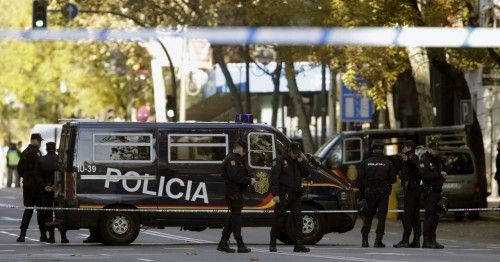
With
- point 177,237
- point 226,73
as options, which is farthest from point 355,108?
point 177,237

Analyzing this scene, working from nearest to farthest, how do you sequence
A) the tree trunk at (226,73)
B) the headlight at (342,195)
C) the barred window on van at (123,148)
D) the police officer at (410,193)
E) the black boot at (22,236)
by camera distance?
the police officer at (410,193), the barred window on van at (123,148), the black boot at (22,236), the headlight at (342,195), the tree trunk at (226,73)

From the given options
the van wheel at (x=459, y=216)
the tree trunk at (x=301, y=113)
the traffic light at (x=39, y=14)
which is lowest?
the van wheel at (x=459, y=216)

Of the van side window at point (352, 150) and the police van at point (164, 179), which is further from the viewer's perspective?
the van side window at point (352, 150)

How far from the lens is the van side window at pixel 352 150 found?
132ft

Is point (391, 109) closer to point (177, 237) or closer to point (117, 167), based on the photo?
point (177, 237)

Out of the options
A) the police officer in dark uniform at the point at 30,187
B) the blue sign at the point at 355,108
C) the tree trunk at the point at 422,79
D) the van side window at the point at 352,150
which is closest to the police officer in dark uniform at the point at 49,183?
the police officer in dark uniform at the point at 30,187

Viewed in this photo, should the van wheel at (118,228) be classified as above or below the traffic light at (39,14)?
below

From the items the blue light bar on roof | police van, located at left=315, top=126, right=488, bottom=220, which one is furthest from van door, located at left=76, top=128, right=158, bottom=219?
police van, located at left=315, top=126, right=488, bottom=220

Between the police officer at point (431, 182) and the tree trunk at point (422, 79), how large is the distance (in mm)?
11198

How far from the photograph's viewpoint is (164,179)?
2722cm

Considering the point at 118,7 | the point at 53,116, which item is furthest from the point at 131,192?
the point at 53,116

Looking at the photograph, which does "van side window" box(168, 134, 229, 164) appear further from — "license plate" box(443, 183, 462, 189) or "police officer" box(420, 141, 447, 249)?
"license plate" box(443, 183, 462, 189)

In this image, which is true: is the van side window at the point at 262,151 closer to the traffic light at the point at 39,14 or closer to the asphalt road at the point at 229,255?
the asphalt road at the point at 229,255

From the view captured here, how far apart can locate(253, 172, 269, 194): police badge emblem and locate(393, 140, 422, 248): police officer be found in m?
2.26
